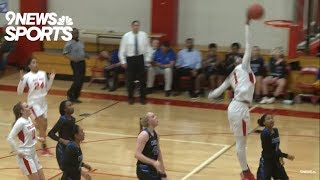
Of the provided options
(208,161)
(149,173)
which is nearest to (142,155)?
(149,173)

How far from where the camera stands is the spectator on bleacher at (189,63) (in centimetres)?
1694

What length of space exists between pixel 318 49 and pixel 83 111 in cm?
639

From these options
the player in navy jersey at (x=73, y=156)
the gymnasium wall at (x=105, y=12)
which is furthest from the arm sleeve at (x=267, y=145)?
the gymnasium wall at (x=105, y=12)

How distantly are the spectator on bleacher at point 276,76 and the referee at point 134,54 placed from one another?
306cm

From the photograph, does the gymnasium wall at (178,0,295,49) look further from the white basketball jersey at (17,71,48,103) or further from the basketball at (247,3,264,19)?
the basketball at (247,3,264,19)

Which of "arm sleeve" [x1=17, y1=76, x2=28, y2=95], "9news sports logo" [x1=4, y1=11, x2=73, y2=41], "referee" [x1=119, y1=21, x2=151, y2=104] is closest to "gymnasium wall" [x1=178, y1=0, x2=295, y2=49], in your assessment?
"referee" [x1=119, y1=21, x2=151, y2=104]

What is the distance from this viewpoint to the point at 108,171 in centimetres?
1080

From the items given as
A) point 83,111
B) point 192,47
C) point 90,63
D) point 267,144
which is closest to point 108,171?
point 267,144

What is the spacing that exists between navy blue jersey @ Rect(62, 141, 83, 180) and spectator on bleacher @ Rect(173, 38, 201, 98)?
9.28 meters

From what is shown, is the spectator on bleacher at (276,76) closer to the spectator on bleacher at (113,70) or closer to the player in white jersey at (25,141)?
the spectator on bleacher at (113,70)

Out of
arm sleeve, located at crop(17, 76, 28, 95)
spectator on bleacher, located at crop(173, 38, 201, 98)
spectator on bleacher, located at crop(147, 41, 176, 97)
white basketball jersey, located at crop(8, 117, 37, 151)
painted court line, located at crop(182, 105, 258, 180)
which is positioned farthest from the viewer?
spectator on bleacher, located at crop(147, 41, 176, 97)

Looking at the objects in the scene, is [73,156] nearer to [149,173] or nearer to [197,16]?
[149,173]

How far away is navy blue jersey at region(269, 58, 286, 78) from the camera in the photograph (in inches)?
640

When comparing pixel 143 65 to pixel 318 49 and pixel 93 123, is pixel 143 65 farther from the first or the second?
pixel 318 49
